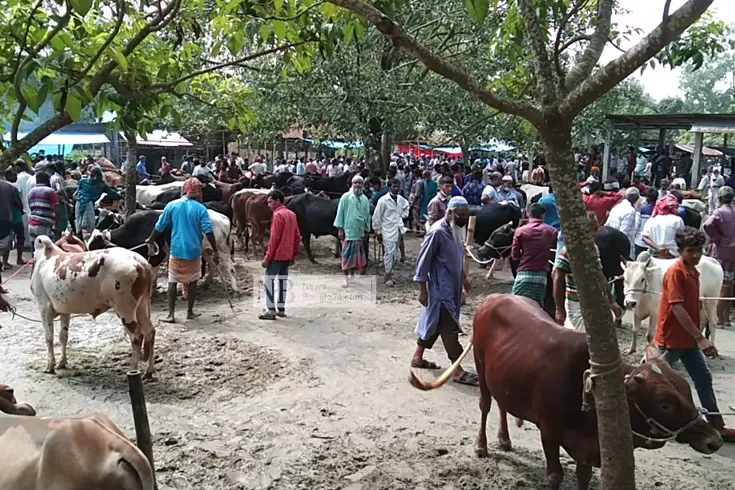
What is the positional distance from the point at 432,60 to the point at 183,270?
6507 mm

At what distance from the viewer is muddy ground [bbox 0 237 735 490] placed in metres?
4.96

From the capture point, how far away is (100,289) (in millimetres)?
6750

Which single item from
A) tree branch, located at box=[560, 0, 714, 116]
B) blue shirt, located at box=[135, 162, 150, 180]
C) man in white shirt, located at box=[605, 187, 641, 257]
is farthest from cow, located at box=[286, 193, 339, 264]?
tree branch, located at box=[560, 0, 714, 116]

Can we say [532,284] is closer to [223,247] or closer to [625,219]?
[625,219]

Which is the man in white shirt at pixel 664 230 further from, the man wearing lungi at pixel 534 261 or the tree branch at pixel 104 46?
the tree branch at pixel 104 46

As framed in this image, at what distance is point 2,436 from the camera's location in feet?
9.39

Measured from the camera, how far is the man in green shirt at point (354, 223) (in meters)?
11.3

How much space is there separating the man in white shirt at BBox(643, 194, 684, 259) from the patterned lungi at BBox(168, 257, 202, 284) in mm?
5968

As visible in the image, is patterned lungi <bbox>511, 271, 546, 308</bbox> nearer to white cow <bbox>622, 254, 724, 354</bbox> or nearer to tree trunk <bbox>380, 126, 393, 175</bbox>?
white cow <bbox>622, 254, 724, 354</bbox>

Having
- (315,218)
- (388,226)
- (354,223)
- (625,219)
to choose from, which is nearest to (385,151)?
(315,218)

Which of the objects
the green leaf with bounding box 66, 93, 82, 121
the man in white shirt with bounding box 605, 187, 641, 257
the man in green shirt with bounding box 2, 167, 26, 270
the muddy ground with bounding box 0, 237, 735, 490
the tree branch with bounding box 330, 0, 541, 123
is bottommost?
the muddy ground with bounding box 0, 237, 735, 490

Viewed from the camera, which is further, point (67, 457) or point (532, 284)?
point (532, 284)

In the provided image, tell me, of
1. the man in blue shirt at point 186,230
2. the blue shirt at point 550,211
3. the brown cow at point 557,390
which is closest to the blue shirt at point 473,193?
the blue shirt at point 550,211

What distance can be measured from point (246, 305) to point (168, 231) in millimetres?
1639
